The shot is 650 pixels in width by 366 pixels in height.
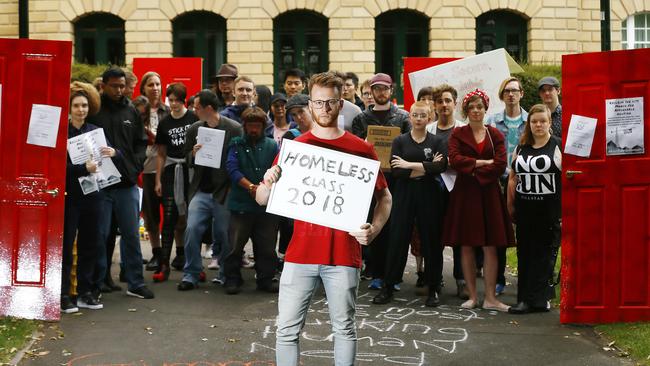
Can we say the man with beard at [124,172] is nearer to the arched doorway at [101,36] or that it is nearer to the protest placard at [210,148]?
the protest placard at [210,148]

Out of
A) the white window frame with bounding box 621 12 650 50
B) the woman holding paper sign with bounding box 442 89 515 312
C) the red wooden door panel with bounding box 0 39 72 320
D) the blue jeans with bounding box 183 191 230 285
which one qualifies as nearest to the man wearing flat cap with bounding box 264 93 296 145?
the blue jeans with bounding box 183 191 230 285

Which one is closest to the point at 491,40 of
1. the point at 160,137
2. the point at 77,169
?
the point at 160,137

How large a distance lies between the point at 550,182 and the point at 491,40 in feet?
79.0

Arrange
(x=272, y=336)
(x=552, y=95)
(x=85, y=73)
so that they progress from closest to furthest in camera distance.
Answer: (x=272, y=336), (x=552, y=95), (x=85, y=73)

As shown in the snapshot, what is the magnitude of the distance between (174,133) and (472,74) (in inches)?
152

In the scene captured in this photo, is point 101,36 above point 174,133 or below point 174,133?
above

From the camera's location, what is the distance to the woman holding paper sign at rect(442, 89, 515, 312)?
9.41 metres

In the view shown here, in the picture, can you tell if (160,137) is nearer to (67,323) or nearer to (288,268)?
(67,323)

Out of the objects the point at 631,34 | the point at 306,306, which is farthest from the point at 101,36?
the point at 306,306

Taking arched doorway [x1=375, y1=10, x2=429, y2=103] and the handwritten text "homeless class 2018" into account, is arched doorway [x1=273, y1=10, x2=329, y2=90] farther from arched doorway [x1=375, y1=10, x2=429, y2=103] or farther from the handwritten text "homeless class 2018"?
the handwritten text "homeless class 2018"

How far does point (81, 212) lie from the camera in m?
9.14

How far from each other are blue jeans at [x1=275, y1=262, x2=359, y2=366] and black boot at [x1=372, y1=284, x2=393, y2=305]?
143 inches

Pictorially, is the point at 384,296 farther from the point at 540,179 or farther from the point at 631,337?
the point at 631,337

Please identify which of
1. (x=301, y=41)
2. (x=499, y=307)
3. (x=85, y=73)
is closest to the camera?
(x=499, y=307)
